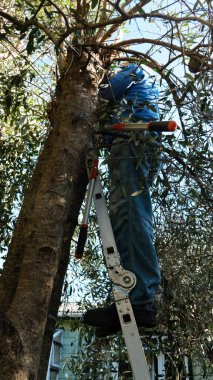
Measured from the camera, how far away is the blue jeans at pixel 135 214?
9.83 ft

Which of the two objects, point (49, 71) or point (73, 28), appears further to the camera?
point (49, 71)

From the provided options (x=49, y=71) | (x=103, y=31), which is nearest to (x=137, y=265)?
(x=103, y=31)

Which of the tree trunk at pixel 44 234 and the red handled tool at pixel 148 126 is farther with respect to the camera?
the red handled tool at pixel 148 126

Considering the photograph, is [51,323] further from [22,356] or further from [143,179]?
[143,179]

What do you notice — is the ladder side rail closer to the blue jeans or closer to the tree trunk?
the blue jeans

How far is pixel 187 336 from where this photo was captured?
200 inches

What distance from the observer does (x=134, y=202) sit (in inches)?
126

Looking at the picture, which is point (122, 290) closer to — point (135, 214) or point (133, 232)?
point (133, 232)

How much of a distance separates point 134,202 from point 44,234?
873 millimetres

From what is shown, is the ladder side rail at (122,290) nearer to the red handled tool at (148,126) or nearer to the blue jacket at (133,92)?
the red handled tool at (148,126)

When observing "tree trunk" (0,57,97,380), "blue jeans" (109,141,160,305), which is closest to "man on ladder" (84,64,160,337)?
"blue jeans" (109,141,160,305)

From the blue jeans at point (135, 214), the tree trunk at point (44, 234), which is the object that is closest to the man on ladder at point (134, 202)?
the blue jeans at point (135, 214)

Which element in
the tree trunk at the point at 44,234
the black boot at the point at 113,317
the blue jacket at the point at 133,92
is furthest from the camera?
the blue jacket at the point at 133,92

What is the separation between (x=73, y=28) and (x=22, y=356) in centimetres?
212
